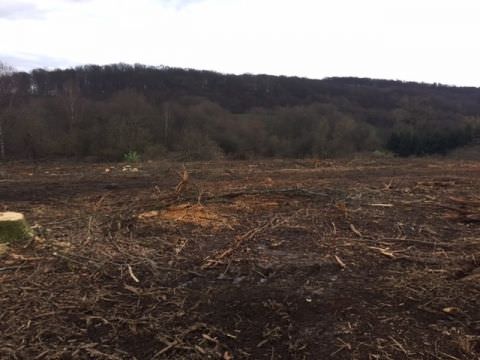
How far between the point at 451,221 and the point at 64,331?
4.88m

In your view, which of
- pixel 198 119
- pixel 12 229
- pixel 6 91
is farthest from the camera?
pixel 198 119

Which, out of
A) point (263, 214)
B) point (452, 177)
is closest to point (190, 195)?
point (263, 214)

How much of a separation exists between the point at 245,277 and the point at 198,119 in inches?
1536

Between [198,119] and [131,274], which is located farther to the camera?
[198,119]

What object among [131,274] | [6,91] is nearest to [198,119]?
[6,91]

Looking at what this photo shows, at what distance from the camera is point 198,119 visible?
42531mm

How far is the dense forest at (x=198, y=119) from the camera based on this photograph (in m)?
27.1

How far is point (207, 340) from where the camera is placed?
3.14 metres

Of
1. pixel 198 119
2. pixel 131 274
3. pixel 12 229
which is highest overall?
pixel 12 229

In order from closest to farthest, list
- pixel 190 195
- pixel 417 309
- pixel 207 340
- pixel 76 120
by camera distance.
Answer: pixel 207 340
pixel 417 309
pixel 190 195
pixel 76 120

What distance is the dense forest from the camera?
2709 centimetres

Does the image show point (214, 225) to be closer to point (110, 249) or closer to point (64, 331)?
point (110, 249)

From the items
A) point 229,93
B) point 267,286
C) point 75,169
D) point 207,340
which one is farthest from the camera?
point 229,93

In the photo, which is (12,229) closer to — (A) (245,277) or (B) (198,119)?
(A) (245,277)
